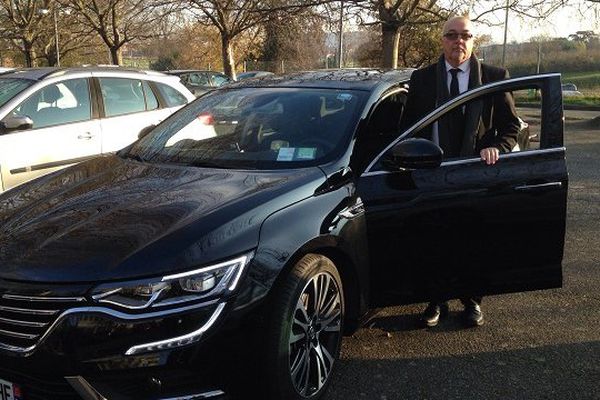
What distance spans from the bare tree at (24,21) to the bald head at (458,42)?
31.0 meters

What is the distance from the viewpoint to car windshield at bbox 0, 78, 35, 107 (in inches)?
241

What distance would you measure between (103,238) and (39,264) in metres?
0.26

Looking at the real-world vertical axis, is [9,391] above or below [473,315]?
above

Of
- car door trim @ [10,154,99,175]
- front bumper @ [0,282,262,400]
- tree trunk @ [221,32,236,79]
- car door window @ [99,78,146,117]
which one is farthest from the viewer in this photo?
tree trunk @ [221,32,236,79]

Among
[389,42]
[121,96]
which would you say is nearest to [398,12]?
[389,42]

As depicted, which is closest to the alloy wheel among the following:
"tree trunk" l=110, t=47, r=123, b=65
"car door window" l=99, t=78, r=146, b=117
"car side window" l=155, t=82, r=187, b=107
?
"car door window" l=99, t=78, r=146, b=117

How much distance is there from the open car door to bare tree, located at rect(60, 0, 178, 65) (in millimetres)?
23318

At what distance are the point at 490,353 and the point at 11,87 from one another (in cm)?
540

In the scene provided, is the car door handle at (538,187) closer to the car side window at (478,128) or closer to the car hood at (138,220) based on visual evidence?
the car side window at (478,128)

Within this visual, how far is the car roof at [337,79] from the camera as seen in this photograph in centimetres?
383

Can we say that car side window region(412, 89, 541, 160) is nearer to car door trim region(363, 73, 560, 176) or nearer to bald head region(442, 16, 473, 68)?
car door trim region(363, 73, 560, 176)

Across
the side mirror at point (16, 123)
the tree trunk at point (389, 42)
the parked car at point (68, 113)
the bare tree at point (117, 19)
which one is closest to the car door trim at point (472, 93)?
the parked car at point (68, 113)

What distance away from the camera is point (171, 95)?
753 centimetres

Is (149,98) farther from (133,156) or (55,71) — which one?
(133,156)
